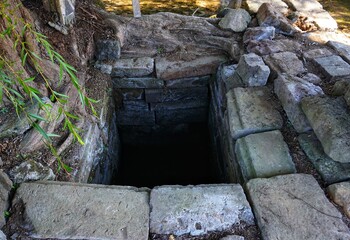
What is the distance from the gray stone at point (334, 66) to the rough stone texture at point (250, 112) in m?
0.52

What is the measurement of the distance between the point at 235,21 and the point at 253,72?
0.97m

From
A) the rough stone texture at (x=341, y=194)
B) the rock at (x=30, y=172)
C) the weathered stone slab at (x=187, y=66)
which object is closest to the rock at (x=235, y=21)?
the weathered stone slab at (x=187, y=66)

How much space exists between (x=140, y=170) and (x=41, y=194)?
2213 mm

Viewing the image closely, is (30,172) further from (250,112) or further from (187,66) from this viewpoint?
(187,66)

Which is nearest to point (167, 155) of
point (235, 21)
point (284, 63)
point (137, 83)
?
point (137, 83)

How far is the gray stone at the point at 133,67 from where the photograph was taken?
3184 millimetres

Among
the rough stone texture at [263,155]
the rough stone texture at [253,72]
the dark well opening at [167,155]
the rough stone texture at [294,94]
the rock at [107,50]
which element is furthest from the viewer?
the dark well opening at [167,155]

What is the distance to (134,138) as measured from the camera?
4.07 m

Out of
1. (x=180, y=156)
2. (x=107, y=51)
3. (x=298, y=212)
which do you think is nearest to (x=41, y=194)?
(x=298, y=212)

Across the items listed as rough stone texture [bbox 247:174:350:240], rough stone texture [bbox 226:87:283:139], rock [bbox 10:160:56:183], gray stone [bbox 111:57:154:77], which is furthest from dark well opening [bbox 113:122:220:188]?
rough stone texture [bbox 247:174:350:240]

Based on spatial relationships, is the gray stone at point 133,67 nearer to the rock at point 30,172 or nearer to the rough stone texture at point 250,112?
the rough stone texture at point 250,112

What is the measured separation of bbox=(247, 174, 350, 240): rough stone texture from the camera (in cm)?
160

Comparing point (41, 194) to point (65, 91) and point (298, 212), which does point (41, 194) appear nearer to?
point (65, 91)

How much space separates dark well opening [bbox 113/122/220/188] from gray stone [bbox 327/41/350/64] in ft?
5.76
